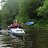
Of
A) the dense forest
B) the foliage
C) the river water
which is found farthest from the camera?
the foliage

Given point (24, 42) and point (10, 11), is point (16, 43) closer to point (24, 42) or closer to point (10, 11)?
point (24, 42)

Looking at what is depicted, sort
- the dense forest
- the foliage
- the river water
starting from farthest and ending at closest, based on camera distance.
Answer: the foliage → the dense forest → the river water

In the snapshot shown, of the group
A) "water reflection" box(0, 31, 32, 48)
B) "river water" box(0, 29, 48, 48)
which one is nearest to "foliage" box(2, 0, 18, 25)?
"river water" box(0, 29, 48, 48)

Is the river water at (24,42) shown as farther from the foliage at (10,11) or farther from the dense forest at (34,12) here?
the foliage at (10,11)

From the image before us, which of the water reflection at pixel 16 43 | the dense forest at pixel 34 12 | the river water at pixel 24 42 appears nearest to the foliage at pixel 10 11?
the dense forest at pixel 34 12

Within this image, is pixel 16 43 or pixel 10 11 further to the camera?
pixel 10 11

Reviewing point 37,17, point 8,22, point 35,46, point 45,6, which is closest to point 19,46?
point 35,46

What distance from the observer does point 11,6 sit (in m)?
76.4

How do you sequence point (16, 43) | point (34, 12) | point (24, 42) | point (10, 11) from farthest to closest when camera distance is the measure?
point (10, 11), point (34, 12), point (24, 42), point (16, 43)

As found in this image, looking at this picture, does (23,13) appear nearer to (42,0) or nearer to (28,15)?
(28,15)

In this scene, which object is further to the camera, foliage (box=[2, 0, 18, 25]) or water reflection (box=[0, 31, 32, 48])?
foliage (box=[2, 0, 18, 25])

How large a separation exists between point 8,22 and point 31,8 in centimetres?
1179

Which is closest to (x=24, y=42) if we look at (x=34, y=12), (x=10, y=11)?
(x=34, y=12)

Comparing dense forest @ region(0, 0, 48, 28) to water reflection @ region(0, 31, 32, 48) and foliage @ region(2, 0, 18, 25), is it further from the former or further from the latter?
water reflection @ region(0, 31, 32, 48)
